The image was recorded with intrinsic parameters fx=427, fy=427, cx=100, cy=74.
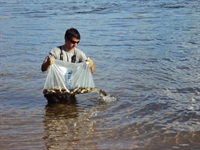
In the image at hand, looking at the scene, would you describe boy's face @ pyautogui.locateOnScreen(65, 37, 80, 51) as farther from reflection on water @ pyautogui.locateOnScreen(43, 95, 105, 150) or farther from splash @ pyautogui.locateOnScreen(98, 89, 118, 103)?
splash @ pyautogui.locateOnScreen(98, 89, 118, 103)

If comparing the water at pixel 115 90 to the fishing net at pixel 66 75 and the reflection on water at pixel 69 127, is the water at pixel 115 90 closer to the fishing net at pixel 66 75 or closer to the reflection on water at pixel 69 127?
the reflection on water at pixel 69 127

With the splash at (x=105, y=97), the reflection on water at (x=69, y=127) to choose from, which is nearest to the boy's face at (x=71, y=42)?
the reflection on water at (x=69, y=127)

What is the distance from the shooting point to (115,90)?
751cm

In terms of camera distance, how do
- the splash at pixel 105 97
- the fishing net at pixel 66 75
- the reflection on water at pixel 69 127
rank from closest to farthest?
the reflection on water at pixel 69 127 → the fishing net at pixel 66 75 → the splash at pixel 105 97

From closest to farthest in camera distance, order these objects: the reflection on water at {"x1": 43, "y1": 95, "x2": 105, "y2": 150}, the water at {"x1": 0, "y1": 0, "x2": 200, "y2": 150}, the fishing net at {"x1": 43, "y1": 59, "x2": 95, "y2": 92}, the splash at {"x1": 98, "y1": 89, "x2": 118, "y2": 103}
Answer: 1. the reflection on water at {"x1": 43, "y1": 95, "x2": 105, "y2": 150}
2. the water at {"x1": 0, "y1": 0, "x2": 200, "y2": 150}
3. the fishing net at {"x1": 43, "y1": 59, "x2": 95, "y2": 92}
4. the splash at {"x1": 98, "y1": 89, "x2": 118, "y2": 103}

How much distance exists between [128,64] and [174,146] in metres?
4.78

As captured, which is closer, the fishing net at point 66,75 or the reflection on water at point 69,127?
the reflection on water at point 69,127

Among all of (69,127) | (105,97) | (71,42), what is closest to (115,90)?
(105,97)

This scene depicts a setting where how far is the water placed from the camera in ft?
17.1

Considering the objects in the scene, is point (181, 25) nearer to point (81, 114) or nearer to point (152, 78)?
point (152, 78)

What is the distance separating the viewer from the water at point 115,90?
5198mm

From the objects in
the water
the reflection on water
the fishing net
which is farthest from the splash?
the fishing net

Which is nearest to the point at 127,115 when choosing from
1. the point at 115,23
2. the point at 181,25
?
the point at 181,25

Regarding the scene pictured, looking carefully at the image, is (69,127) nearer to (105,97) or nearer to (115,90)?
(105,97)
